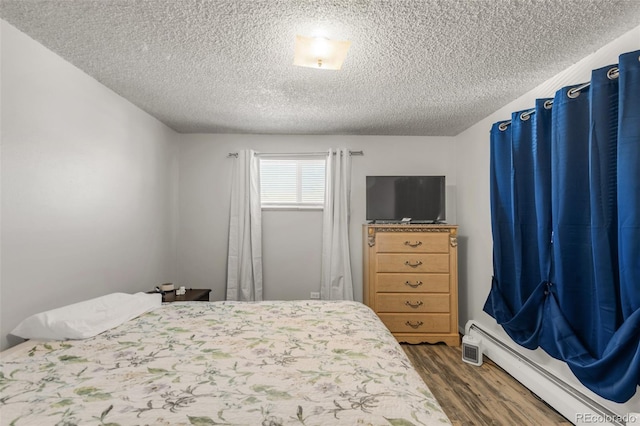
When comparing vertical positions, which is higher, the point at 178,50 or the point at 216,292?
the point at 178,50

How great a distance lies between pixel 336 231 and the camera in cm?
366

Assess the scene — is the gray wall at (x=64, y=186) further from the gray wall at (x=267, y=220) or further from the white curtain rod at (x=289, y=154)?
the white curtain rod at (x=289, y=154)

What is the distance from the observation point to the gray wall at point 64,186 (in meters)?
1.65

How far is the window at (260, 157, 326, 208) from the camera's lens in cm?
385

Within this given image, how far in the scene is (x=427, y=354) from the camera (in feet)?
9.84

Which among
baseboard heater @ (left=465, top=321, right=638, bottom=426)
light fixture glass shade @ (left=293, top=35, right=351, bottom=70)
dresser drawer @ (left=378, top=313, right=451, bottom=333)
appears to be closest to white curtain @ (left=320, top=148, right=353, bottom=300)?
dresser drawer @ (left=378, top=313, right=451, bottom=333)

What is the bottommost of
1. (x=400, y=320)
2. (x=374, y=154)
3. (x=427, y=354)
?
(x=427, y=354)

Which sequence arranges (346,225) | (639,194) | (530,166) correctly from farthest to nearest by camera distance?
(346,225)
(530,166)
(639,194)

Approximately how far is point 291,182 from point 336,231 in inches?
33.5

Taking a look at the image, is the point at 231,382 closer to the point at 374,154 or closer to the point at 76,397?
the point at 76,397

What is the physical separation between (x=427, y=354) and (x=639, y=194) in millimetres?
2188

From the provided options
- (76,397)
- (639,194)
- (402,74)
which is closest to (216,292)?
(76,397)

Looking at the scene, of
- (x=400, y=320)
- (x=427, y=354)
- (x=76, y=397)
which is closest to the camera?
(x=76, y=397)

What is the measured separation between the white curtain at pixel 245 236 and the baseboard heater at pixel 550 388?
8.14 ft
